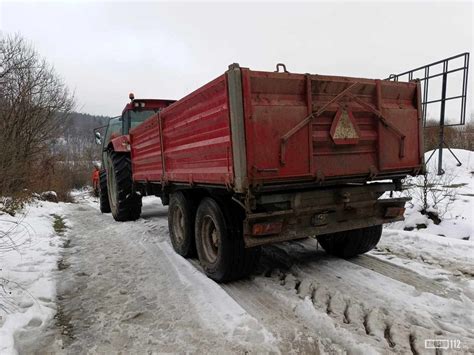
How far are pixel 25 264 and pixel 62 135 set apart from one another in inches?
602

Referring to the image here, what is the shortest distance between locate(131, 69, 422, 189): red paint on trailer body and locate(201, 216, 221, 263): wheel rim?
0.53 meters

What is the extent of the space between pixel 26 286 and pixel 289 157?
3195mm

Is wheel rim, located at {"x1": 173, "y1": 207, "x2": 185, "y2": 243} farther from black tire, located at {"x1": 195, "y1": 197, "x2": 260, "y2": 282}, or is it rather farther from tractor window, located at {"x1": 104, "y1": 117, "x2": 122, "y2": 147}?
tractor window, located at {"x1": 104, "y1": 117, "x2": 122, "y2": 147}

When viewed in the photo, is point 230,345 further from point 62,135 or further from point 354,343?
point 62,135

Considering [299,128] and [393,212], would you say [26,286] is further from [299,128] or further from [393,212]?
[393,212]

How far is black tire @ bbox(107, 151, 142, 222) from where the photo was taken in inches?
316

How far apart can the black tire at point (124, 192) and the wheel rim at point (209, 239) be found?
4.25m

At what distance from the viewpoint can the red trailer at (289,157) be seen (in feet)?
10.6

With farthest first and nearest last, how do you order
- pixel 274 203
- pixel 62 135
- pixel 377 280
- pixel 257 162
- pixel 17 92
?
pixel 62 135 → pixel 17 92 → pixel 377 280 → pixel 274 203 → pixel 257 162

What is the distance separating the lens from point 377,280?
12.5 ft

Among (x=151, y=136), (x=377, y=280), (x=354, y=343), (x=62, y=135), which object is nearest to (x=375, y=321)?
(x=354, y=343)

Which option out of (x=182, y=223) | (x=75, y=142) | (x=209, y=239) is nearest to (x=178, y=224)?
(x=182, y=223)

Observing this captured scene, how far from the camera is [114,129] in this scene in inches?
370

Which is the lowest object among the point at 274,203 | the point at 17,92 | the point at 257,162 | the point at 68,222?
the point at 68,222
